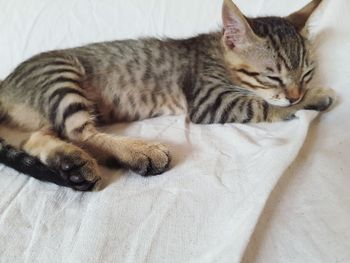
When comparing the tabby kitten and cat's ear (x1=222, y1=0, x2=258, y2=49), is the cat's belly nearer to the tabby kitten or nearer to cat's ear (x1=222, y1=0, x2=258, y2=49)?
the tabby kitten

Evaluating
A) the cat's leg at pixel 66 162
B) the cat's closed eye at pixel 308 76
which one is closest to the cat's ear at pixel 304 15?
the cat's closed eye at pixel 308 76

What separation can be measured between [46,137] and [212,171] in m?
0.42

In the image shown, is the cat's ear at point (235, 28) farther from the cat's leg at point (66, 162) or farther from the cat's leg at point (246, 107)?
the cat's leg at point (66, 162)

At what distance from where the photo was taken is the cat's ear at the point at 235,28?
1.03 meters

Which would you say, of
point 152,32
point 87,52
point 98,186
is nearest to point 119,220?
point 98,186

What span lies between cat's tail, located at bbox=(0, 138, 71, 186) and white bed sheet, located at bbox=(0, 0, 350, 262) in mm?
19

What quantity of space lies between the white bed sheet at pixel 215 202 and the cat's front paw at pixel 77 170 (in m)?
0.02

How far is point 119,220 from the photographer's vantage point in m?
0.76

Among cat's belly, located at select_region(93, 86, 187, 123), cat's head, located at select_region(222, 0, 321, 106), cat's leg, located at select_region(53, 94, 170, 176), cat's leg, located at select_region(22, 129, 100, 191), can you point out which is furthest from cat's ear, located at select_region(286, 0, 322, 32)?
cat's leg, located at select_region(22, 129, 100, 191)

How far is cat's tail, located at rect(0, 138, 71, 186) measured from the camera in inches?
34.4

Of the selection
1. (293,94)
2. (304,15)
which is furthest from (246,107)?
(304,15)

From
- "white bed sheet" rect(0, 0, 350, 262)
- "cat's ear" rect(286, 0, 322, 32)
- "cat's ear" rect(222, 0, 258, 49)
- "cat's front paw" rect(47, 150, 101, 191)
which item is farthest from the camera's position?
"cat's ear" rect(286, 0, 322, 32)

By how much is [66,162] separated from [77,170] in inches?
1.2

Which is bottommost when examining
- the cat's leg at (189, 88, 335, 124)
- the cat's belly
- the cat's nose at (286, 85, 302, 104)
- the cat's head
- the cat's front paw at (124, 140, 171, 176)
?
the cat's belly
